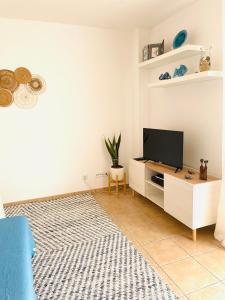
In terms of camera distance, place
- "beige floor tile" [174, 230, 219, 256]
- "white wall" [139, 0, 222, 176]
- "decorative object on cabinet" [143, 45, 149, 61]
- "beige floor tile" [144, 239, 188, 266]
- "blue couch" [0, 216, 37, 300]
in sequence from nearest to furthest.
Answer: "blue couch" [0, 216, 37, 300] → "beige floor tile" [144, 239, 188, 266] → "beige floor tile" [174, 230, 219, 256] → "white wall" [139, 0, 222, 176] → "decorative object on cabinet" [143, 45, 149, 61]

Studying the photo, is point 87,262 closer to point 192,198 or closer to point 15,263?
point 15,263

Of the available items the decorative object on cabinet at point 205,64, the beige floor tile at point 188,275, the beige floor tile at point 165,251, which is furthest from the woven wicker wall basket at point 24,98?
the beige floor tile at point 188,275

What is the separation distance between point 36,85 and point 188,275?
9.99ft

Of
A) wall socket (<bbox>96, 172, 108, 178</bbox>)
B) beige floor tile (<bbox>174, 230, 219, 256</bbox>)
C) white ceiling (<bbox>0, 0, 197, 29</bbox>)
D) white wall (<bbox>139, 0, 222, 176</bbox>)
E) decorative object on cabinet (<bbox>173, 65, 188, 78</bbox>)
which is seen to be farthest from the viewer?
wall socket (<bbox>96, 172, 108, 178</bbox>)

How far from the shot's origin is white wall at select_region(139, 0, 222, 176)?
2.74m

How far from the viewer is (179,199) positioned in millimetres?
2717

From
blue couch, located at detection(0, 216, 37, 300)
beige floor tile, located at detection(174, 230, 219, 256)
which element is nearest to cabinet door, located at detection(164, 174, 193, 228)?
beige floor tile, located at detection(174, 230, 219, 256)

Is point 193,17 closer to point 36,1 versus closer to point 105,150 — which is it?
point 36,1

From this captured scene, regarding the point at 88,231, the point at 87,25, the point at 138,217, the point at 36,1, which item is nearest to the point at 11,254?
the point at 88,231

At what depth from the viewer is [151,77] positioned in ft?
13.2

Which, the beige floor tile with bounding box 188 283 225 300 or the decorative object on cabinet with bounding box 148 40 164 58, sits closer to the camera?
the beige floor tile with bounding box 188 283 225 300

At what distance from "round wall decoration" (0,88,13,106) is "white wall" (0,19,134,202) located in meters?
0.11

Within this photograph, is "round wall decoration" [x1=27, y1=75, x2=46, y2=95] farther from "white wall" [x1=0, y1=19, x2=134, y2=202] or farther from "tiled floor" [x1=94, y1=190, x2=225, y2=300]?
"tiled floor" [x1=94, y1=190, x2=225, y2=300]

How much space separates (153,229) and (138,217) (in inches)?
14.3
